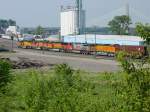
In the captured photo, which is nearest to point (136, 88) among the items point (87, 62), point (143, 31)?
point (143, 31)

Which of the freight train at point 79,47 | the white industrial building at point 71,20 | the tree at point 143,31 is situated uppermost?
the white industrial building at point 71,20

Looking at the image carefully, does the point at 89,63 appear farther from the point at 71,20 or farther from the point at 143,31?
the point at 71,20

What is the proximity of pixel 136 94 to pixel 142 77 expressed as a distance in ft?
1.12

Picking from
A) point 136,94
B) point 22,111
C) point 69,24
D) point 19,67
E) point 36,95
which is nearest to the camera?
point 136,94

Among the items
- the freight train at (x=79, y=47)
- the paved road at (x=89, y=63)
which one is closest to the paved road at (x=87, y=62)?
the paved road at (x=89, y=63)

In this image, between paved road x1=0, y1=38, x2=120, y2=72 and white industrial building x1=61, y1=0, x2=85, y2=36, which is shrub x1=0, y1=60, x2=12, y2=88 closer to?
paved road x1=0, y1=38, x2=120, y2=72

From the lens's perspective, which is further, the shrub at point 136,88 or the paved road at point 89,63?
the paved road at point 89,63

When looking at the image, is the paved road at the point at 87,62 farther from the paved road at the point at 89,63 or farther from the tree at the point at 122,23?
the tree at the point at 122,23

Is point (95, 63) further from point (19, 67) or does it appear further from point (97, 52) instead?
point (97, 52)

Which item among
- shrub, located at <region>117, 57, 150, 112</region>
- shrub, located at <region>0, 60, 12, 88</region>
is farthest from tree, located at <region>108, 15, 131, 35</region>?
shrub, located at <region>117, 57, 150, 112</region>

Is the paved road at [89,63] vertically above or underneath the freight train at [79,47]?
underneath

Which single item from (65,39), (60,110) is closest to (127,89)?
(60,110)

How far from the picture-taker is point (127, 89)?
8.27 metres

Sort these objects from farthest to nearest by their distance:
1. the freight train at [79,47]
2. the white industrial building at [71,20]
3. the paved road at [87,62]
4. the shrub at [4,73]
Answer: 1. the white industrial building at [71,20]
2. the freight train at [79,47]
3. the paved road at [87,62]
4. the shrub at [4,73]
